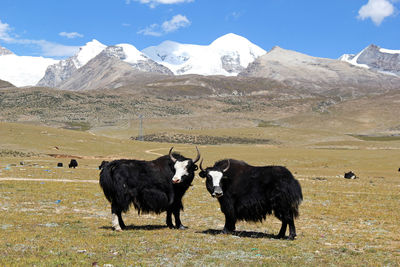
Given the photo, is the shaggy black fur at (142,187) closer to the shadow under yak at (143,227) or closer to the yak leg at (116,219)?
the yak leg at (116,219)

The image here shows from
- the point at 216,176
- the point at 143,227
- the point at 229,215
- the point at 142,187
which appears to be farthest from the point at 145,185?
the point at 229,215

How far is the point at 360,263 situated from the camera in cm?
1013

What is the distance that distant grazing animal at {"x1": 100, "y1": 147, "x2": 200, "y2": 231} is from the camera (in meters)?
14.2

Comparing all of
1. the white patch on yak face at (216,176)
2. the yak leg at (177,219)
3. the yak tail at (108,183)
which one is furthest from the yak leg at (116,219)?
the white patch on yak face at (216,176)

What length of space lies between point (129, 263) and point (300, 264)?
3.84m

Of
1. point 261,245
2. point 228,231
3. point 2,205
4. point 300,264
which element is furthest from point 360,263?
point 2,205

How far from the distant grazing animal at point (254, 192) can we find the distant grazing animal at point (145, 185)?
1.17 metres

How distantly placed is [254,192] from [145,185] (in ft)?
11.8

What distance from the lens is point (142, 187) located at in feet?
47.1

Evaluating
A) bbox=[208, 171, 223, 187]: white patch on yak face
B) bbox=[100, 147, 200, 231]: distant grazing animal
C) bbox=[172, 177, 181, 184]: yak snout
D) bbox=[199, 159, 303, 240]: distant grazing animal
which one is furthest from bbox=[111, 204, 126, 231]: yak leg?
bbox=[208, 171, 223, 187]: white patch on yak face

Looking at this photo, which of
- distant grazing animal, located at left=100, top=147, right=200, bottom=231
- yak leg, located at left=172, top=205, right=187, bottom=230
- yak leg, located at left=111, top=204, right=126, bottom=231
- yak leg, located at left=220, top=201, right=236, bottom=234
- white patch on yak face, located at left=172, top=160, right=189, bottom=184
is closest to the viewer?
yak leg, located at left=220, top=201, right=236, bottom=234

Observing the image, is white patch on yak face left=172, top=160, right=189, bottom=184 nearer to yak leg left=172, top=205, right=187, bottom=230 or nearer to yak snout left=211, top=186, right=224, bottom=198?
yak leg left=172, top=205, right=187, bottom=230

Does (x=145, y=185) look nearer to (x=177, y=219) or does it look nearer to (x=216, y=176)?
(x=177, y=219)

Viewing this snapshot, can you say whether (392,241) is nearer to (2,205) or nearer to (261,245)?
(261,245)
